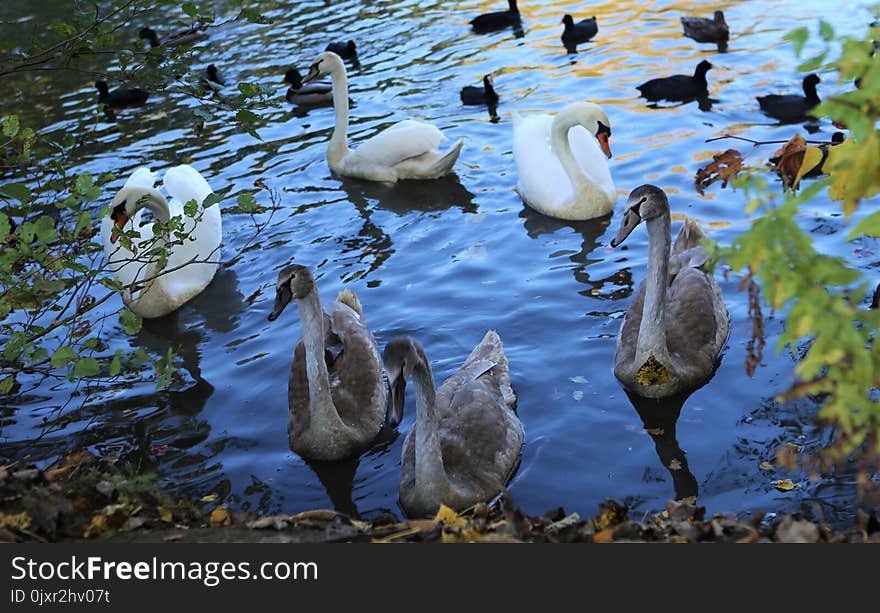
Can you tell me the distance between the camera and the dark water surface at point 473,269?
264 inches

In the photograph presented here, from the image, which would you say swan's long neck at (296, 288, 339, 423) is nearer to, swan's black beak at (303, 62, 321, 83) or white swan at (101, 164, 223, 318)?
white swan at (101, 164, 223, 318)

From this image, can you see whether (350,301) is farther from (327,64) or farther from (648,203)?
(327,64)

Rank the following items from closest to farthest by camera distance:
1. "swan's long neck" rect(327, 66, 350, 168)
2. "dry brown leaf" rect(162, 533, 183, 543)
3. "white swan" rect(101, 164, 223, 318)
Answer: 1. "dry brown leaf" rect(162, 533, 183, 543)
2. "white swan" rect(101, 164, 223, 318)
3. "swan's long neck" rect(327, 66, 350, 168)

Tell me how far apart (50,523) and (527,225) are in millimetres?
6788

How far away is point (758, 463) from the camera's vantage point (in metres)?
6.31

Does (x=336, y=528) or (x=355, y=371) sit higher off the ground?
(x=336, y=528)

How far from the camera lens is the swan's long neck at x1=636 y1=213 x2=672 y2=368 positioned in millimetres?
7172

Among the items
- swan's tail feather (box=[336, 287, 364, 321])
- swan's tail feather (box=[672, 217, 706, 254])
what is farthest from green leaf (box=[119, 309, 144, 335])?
swan's tail feather (box=[672, 217, 706, 254])

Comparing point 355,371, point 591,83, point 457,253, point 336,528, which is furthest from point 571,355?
point 591,83

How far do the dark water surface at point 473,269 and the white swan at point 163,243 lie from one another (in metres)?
0.24

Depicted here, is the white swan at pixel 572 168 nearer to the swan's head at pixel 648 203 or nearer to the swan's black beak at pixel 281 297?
the swan's head at pixel 648 203

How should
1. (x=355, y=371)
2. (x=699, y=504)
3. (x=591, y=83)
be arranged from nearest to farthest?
(x=699, y=504)
(x=355, y=371)
(x=591, y=83)

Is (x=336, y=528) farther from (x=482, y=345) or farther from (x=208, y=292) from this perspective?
(x=208, y=292)

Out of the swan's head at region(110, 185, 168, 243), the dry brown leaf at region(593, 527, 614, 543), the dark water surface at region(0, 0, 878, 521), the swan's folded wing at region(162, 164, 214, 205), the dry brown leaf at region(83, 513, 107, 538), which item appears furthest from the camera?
the swan's folded wing at region(162, 164, 214, 205)
